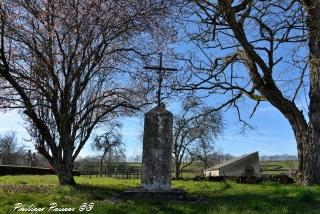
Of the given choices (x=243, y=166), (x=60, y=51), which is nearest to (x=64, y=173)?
(x=60, y=51)

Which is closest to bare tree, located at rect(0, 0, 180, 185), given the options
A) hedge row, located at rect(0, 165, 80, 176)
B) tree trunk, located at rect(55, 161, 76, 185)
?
tree trunk, located at rect(55, 161, 76, 185)

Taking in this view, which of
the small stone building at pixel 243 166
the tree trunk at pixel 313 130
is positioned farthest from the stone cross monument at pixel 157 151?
the small stone building at pixel 243 166

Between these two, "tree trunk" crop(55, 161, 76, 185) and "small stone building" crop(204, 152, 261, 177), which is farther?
"small stone building" crop(204, 152, 261, 177)

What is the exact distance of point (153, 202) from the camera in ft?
36.9

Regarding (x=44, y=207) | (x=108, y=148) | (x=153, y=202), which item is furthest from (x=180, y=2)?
(x=108, y=148)

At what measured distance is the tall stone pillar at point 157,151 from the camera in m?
13.5

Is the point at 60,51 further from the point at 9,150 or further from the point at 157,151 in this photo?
the point at 9,150

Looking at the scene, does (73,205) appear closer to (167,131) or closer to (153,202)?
(153,202)

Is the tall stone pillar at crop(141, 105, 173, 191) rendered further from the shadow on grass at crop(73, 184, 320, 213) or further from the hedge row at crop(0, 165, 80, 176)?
the hedge row at crop(0, 165, 80, 176)

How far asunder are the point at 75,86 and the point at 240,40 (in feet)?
22.3

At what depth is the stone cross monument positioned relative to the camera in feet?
44.4

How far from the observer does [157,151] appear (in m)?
13.8

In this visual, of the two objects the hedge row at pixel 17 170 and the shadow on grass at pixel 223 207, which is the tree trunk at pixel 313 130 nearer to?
the shadow on grass at pixel 223 207

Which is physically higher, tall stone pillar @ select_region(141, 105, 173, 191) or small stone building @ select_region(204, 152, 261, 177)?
small stone building @ select_region(204, 152, 261, 177)
